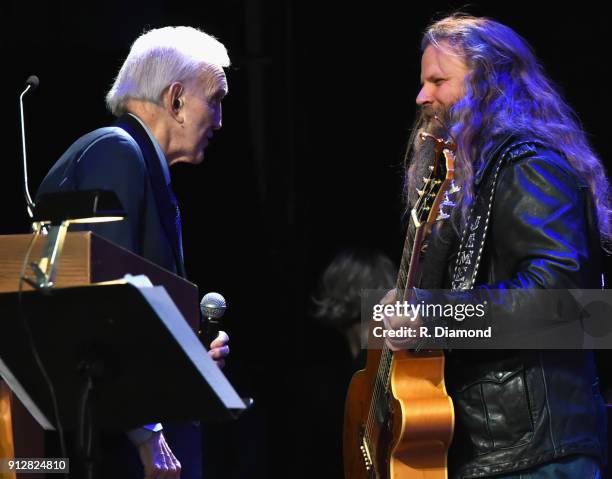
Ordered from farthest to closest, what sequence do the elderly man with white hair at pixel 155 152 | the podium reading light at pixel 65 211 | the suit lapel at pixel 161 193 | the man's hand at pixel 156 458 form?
the suit lapel at pixel 161 193 < the elderly man with white hair at pixel 155 152 < the man's hand at pixel 156 458 < the podium reading light at pixel 65 211

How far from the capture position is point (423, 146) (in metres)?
3.55

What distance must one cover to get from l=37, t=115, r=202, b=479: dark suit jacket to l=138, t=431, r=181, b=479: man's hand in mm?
40

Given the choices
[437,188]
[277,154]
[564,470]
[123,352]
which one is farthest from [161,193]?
[277,154]

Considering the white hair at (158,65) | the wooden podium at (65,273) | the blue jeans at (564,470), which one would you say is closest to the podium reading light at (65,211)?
the wooden podium at (65,273)

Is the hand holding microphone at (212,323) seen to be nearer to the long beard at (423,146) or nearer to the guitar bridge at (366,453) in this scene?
the guitar bridge at (366,453)

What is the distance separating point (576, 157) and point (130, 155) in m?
1.45

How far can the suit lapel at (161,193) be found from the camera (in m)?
3.24

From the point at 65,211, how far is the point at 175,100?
1.24m

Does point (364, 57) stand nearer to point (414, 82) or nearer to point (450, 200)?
point (414, 82)

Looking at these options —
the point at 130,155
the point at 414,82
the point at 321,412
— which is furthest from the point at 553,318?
the point at 414,82

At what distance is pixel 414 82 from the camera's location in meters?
6.09

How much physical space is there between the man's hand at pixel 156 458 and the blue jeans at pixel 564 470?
105 centimetres

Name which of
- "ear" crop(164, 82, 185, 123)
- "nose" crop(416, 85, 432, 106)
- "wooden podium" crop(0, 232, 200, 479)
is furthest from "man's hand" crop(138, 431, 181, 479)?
"nose" crop(416, 85, 432, 106)

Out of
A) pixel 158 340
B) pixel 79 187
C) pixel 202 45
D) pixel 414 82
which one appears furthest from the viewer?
pixel 414 82
